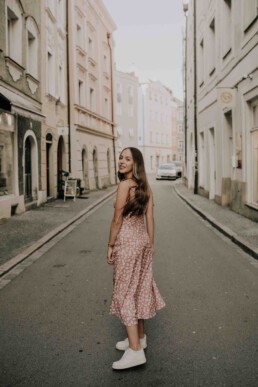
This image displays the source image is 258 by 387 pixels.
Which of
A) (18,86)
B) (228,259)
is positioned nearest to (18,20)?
(18,86)

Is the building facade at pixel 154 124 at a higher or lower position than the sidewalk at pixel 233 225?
higher

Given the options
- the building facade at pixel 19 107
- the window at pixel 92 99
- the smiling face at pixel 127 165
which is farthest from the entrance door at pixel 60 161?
the smiling face at pixel 127 165

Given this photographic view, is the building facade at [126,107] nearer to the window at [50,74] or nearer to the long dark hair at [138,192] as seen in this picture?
the window at [50,74]

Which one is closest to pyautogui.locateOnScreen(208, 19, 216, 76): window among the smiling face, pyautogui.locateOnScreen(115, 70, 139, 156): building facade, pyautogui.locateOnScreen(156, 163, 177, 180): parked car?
the smiling face

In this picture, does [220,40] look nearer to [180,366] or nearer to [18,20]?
[18,20]

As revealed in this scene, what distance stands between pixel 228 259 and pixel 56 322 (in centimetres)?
403

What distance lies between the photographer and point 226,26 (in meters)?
15.7

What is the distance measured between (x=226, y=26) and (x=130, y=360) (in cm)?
1424

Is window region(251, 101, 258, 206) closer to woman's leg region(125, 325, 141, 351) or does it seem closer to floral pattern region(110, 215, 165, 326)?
floral pattern region(110, 215, 165, 326)

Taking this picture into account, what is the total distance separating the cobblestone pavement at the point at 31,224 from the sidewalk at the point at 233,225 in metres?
3.99

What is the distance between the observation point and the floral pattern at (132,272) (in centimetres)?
378

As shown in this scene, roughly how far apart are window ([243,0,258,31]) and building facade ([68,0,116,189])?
11.7m

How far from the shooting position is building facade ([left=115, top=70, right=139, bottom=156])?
204 ft

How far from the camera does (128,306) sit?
378 centimetres
